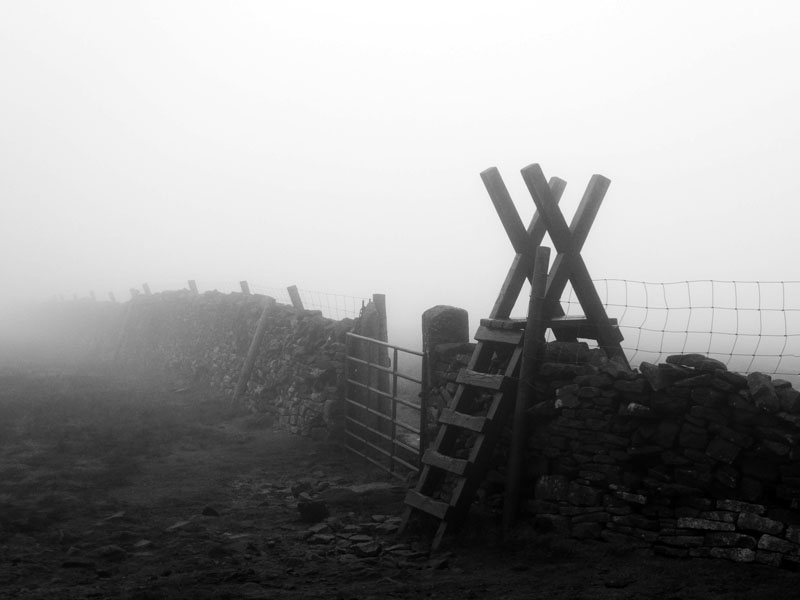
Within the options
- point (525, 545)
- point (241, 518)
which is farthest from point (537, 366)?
point (241, 518)

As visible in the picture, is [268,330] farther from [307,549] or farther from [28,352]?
[28,352]

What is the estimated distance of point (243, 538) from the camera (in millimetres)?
6516

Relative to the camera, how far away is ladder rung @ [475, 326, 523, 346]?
6496mm

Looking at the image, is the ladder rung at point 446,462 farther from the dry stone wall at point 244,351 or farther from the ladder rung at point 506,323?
the dry stone wall at point 244,351

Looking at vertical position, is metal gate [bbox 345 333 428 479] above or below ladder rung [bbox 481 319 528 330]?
below

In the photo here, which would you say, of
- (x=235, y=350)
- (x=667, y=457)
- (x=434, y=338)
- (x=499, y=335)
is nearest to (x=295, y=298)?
(x=235, y=350)

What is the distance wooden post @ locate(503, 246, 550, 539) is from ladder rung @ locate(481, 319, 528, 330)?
168 mm

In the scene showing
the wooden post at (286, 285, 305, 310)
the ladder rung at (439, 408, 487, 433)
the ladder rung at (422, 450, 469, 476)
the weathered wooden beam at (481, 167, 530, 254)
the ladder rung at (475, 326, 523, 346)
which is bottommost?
the ladder rung at (422, 450, 469, 476)

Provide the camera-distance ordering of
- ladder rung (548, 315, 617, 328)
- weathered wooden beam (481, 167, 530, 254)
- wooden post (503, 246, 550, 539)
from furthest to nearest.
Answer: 1. weathered wooden beam (481, 167, 530, 254)
2. ladder rung (548, 315, 617, 328)
3. wooden post (503, 246, 550, 539)

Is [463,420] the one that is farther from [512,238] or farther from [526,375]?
[512,238]

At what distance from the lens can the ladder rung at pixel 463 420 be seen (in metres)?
6.25

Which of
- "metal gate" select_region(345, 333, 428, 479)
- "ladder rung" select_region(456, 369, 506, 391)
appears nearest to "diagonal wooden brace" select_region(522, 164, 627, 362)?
"ladder rung" select_region(456, 369, 506, 391)

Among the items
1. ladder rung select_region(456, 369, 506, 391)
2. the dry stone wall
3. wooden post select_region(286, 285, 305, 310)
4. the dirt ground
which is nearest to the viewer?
the dirt ground

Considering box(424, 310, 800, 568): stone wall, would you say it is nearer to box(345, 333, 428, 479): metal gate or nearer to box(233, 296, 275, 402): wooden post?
box(345, 333, 428, 479): metal gate
